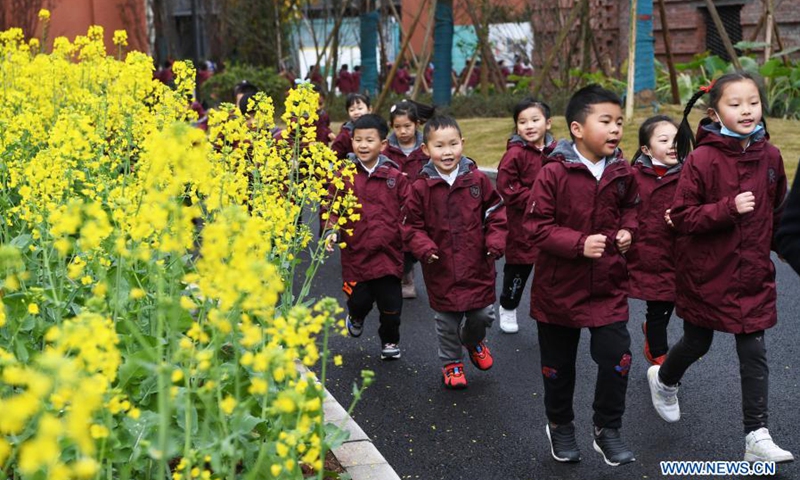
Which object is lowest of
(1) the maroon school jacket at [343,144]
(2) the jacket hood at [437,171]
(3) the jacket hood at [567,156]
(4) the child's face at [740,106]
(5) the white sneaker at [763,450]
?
(5) the white sneaker at [763,450]

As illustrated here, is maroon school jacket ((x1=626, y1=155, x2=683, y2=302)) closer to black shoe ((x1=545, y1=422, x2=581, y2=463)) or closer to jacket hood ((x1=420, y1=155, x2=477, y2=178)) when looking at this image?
jacket hood ((x1=420, y1=155, x2=477, y2=178))

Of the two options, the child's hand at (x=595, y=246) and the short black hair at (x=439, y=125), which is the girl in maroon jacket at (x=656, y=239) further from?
the child's hand at (x=595, y=246)

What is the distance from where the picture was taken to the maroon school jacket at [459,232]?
6039mm

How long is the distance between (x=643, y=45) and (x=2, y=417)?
14850 mm

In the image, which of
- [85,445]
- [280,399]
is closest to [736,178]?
[280,399]

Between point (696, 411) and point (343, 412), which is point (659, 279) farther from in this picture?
point (343, 412)

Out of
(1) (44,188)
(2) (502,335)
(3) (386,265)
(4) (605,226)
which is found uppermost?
(1) (44,188)

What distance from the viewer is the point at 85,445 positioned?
66.6 inches

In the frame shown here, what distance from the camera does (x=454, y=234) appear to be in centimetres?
608

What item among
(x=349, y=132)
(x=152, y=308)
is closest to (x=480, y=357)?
(x=152, y=308)

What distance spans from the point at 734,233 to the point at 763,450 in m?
0.95

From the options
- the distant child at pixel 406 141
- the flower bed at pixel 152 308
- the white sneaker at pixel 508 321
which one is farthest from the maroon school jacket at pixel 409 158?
the flower bed at pixel 152 308

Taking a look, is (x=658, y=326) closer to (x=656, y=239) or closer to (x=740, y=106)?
(x=656, y=239)

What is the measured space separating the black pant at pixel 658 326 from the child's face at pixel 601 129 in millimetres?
1670
